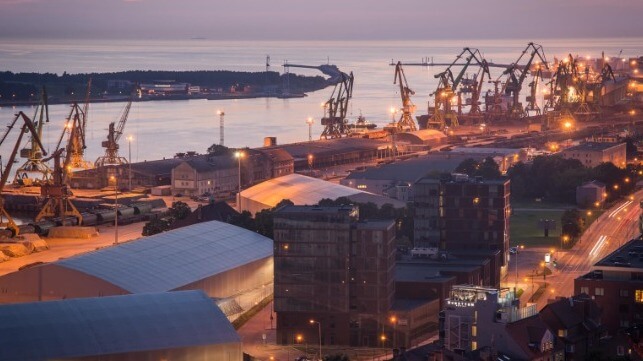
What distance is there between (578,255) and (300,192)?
5.63 meters

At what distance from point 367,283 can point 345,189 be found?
948 cm

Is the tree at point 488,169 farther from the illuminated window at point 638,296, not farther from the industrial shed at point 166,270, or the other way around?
the illuminated window at point 638,296

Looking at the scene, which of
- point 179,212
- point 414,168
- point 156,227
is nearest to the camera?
point 156,227


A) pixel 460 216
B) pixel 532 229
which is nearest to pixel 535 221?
pixel 532 229

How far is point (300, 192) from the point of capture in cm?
2497

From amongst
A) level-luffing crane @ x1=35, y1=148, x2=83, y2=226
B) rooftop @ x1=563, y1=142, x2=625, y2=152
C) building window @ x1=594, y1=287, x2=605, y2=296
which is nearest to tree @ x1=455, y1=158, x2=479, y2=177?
rooftop @ x1=563, y1=142, x2=625, y2=152

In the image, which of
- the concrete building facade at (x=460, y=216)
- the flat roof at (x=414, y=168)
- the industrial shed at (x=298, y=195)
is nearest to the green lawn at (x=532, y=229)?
the industrial shed at (x=298, y=195)

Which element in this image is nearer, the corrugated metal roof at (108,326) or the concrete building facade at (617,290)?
the corrugated metal roof at (108,326)

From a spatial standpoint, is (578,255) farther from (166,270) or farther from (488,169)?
(488,169)

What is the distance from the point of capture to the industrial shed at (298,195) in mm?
24391

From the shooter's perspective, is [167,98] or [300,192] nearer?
[300,192]

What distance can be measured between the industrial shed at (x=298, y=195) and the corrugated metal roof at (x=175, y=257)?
4.28 m

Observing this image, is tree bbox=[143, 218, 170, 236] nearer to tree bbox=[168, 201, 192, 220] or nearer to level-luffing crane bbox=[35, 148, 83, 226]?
tree bbox=[168, 201, 192, 220]

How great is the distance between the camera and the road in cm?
1844
